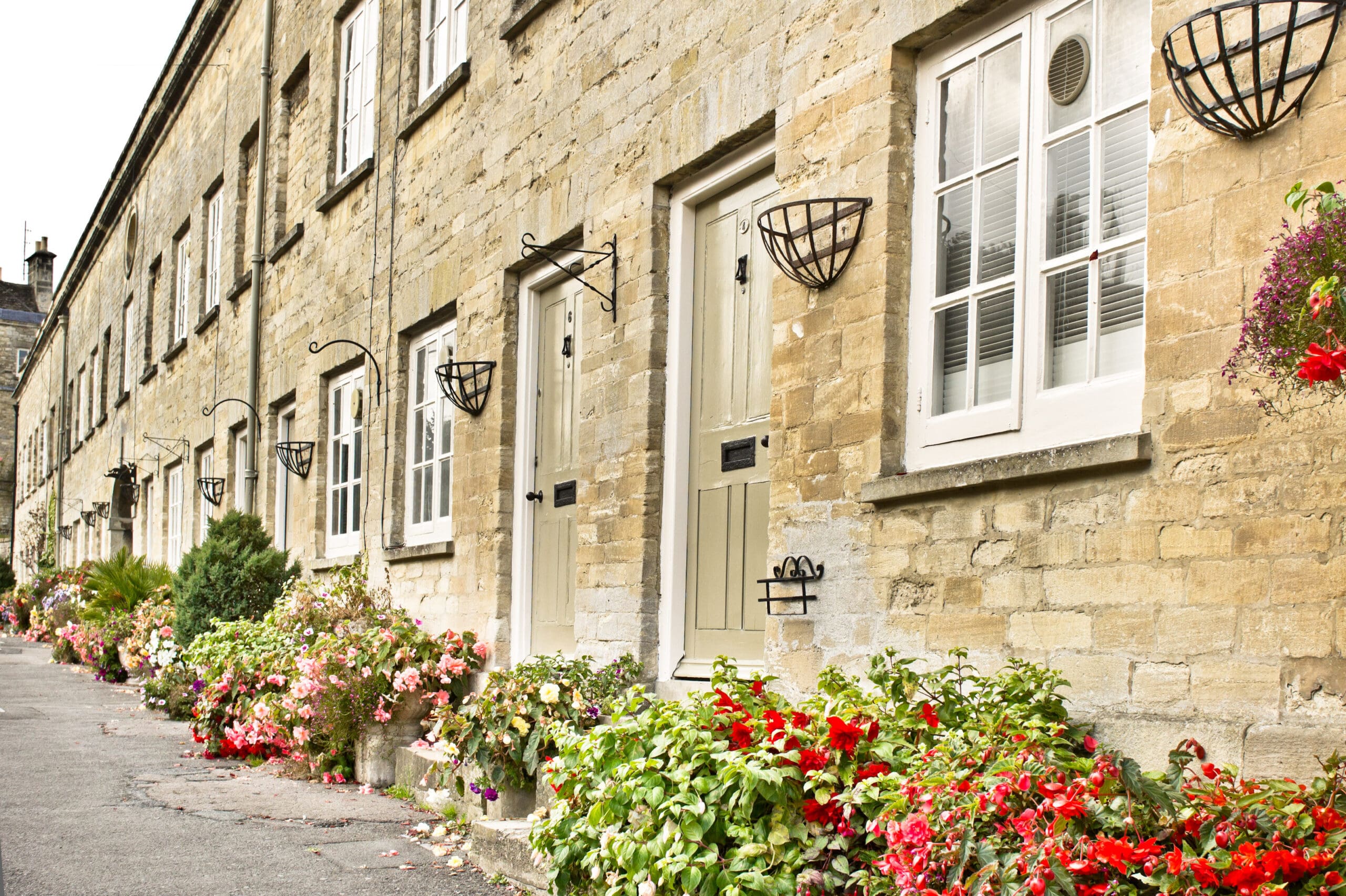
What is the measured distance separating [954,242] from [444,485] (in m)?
5.08

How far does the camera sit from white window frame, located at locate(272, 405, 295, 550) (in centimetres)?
1278

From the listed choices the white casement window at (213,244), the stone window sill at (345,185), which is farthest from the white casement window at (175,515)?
the stone window sill at (345,185)

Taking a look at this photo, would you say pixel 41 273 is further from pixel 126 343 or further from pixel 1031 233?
pixel 1031 233

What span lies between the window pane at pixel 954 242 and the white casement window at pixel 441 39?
4.96 metres

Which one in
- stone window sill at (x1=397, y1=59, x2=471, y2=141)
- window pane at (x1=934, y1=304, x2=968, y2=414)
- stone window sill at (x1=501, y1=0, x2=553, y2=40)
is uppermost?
stone window sill at (x1=501, y1=0, x2=553, y2=40)

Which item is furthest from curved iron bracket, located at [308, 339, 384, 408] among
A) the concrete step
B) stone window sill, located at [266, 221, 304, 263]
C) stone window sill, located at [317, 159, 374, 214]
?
the concrete step

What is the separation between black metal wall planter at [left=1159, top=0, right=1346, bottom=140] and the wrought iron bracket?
11.8 feet

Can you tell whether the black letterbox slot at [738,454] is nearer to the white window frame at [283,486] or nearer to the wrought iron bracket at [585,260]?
the wrought iron bracket at [585,260]

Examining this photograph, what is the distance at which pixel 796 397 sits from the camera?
5586mm

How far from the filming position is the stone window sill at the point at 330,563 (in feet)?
35.4

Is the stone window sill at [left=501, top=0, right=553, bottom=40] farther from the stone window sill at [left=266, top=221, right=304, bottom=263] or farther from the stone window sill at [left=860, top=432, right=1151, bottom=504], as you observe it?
the stone window sill at [left=266, top=221, right=304, bottom=263]

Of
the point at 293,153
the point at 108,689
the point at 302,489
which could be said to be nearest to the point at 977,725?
the point at 302,489

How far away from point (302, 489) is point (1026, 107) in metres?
8.77

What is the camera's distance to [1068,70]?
461 cm
